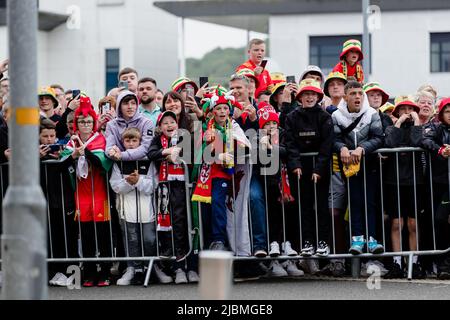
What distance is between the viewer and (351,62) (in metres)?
13.9

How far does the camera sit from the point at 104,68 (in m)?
55.7

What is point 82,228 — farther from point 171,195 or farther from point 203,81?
point 203,81

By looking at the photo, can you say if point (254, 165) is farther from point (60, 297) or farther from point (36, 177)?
point (36, 177)

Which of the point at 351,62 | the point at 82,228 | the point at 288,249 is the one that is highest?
the point at 351,62

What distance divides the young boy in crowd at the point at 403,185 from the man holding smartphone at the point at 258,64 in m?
2.29

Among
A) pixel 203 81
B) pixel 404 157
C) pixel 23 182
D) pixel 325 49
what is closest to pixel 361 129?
pixel 404 157

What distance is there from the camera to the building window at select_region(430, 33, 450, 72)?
47844 mm

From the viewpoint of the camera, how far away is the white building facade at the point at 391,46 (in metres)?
47.7

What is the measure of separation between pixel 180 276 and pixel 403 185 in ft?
8.78

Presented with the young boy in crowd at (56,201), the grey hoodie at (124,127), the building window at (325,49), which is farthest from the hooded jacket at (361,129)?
the building window at (325,49)

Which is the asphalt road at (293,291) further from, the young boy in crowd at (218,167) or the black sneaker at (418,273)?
the young boy in crowd at (218,167)

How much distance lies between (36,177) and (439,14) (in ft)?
138

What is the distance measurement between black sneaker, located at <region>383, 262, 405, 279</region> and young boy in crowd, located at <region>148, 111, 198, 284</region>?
6.99 ft
